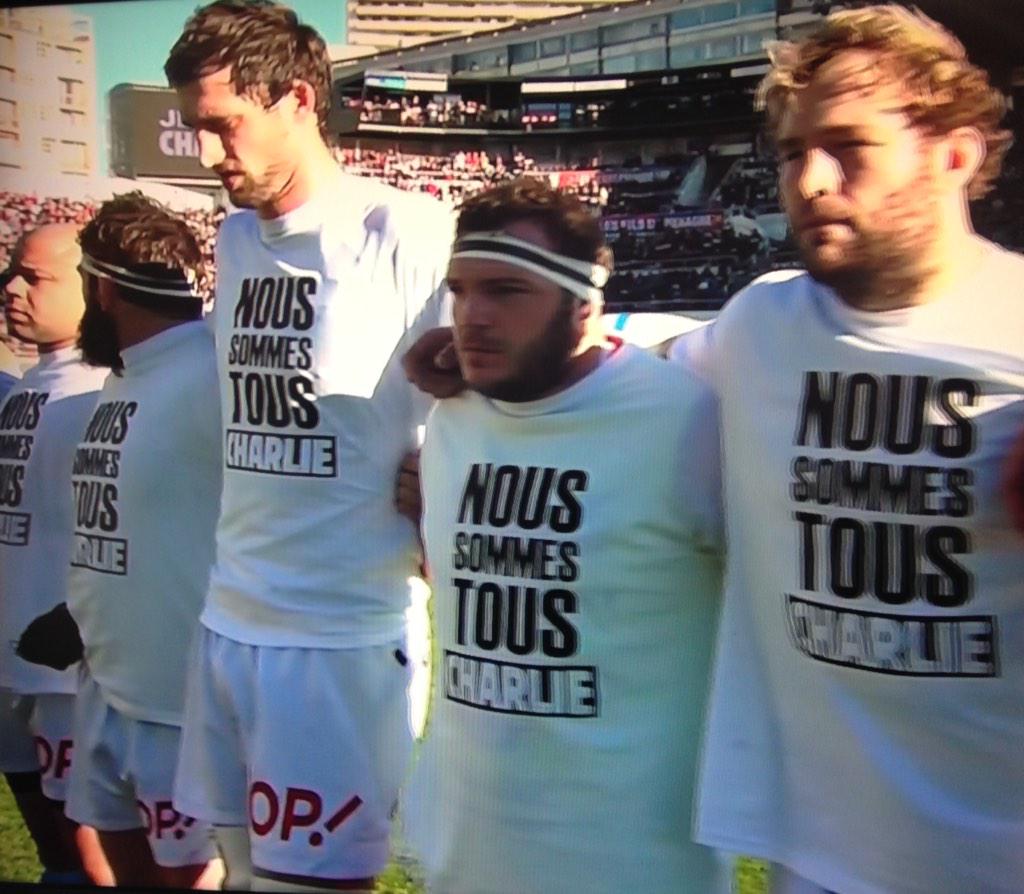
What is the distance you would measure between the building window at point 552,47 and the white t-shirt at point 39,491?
42.8 inches

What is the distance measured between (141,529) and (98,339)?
0.40m

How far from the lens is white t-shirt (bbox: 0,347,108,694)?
263cm

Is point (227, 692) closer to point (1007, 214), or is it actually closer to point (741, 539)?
point (741, 539)

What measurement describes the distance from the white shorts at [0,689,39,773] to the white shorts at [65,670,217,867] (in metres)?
0.16

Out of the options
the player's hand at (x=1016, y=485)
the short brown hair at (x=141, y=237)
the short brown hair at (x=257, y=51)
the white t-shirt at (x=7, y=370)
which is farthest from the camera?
the white t-shirt at (x=7, y=370)

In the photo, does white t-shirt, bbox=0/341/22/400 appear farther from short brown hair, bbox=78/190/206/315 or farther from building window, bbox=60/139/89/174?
building window, bbox=60/139/89/174

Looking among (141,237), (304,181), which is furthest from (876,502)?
(141,237)

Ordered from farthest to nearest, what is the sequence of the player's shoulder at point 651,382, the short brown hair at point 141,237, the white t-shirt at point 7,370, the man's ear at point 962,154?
1. the white t-shirt at point 7,370
2. the short brown hair at point 141,237
3. the player's shoulder at point 651,382
4. the man's ear at point 962,154

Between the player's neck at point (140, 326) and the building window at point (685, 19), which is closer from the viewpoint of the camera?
the building window at point (685, 19)

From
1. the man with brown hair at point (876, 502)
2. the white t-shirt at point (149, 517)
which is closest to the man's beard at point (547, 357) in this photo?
the man with brown hair at point (876, 502)

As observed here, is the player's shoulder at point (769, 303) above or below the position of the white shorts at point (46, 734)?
above

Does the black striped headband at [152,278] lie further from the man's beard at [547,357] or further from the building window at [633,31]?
the building window at [633,31]

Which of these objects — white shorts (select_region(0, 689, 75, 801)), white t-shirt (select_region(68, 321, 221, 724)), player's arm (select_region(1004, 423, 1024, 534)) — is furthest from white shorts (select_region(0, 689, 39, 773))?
player's arm (select_region(1004, 423, 1024, 534))

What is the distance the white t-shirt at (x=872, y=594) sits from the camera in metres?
1.85
